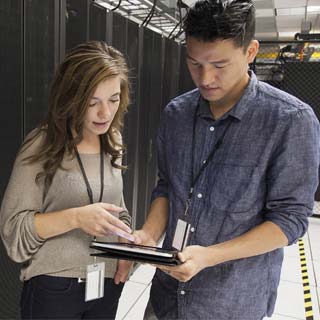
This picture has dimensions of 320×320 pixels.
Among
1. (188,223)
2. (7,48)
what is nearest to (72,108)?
(188,223)

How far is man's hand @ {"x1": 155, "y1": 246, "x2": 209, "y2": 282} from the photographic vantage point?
3.03ft

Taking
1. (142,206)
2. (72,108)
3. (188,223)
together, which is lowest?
(142,206)

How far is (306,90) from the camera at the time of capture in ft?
17.6

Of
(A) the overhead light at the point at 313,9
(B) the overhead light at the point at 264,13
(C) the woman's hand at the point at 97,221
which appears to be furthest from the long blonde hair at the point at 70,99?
(A) the overhead light at the point at 313,9

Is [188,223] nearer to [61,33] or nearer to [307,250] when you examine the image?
[61,33]

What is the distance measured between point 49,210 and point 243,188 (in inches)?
24.6

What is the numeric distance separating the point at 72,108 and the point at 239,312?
0.83 meters

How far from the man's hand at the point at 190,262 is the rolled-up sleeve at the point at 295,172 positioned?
225 millimetres

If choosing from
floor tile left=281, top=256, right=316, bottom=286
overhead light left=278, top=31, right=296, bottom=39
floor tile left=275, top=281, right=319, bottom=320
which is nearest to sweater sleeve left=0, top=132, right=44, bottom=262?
floor tile left=275, top=281, right=319, bottom=320

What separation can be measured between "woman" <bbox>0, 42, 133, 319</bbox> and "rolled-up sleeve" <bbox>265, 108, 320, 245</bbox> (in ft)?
1.55

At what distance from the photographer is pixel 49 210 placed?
46.1 inches

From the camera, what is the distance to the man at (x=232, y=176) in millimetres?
970

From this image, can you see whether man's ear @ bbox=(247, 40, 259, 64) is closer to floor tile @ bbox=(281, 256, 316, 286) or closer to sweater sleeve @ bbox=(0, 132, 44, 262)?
sweater sleeve @ bbox=(0, 132, 44, 262)

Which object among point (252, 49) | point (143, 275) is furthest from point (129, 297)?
point (252, 49)
